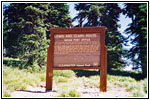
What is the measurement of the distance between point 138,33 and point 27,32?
950cm

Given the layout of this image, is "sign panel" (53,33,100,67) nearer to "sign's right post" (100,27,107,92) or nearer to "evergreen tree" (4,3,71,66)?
"sign's right post" (100,27,107,92)

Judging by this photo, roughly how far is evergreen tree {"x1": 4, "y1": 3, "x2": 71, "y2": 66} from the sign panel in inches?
230

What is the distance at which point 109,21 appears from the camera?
58.1 ft

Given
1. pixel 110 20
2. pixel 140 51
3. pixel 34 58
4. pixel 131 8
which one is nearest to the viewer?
pixel 34 58

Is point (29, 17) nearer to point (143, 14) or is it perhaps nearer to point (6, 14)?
point (6, 14)

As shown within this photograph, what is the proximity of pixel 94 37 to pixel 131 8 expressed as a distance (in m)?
9.61

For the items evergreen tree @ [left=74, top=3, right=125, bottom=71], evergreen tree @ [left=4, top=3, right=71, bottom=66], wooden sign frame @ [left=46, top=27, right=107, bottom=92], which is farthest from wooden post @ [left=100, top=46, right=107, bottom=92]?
evergreen tree @ [left=74, top=3, right=125, bottom=71]

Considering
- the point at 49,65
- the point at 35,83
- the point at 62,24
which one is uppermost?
the point at 62,24

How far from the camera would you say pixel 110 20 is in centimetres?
1767

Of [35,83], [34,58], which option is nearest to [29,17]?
[34,58]

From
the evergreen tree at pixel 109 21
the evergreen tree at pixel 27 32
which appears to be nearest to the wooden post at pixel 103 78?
the evergreen tree at pixel 27 32

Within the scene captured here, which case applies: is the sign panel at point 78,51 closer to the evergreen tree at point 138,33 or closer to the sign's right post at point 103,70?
the sign's right post at point 103,70

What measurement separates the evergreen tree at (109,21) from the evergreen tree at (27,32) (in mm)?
3938

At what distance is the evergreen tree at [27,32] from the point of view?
45.7 ft
